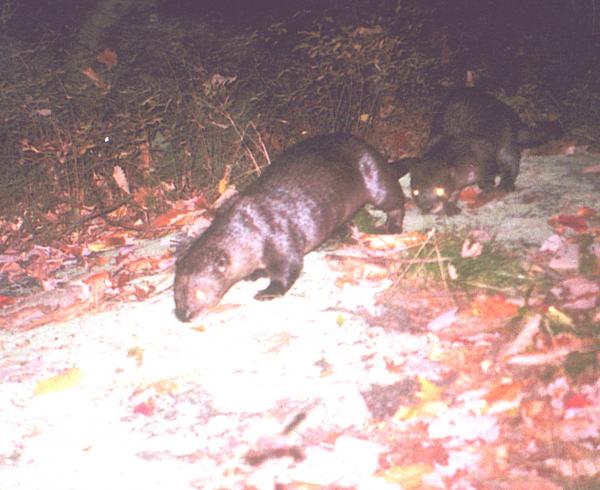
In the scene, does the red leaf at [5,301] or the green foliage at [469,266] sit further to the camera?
the red leaf at [5,301]

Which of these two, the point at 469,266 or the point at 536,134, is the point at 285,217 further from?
the point at 536,134

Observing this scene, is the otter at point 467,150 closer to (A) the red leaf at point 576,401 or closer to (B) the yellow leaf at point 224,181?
(B) the yellow leaf at point 224,181

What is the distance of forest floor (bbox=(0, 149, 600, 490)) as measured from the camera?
270 cm

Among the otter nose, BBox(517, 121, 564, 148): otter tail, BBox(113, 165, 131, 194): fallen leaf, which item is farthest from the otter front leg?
BBox(517, 121, 564, 148): otter tail

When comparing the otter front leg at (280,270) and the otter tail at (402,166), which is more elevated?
the otter tail at (402,166)

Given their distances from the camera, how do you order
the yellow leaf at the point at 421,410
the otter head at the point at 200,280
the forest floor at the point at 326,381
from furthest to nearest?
the otter head at the point at 200,280 < the yellow leaf at the point at 421,410 < the forest floor at the point at 326,381

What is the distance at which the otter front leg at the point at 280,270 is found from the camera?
4.38 m

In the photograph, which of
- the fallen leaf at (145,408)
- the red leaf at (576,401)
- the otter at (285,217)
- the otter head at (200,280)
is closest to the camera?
the red leaf at (576,401)

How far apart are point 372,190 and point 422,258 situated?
1.15m

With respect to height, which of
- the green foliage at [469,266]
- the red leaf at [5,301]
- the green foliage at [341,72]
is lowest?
the red leaf at [5,301]

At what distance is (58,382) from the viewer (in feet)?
11.9

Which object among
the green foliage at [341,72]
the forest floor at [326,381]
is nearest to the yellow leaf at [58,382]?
the forest floor at [326,381]

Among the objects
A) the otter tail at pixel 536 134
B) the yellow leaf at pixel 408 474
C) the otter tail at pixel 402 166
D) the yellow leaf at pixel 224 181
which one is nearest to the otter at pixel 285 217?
the otter tail at pixel 402 166

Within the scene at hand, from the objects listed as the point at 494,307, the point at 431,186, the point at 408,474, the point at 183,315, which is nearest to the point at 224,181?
the point at 431,186
